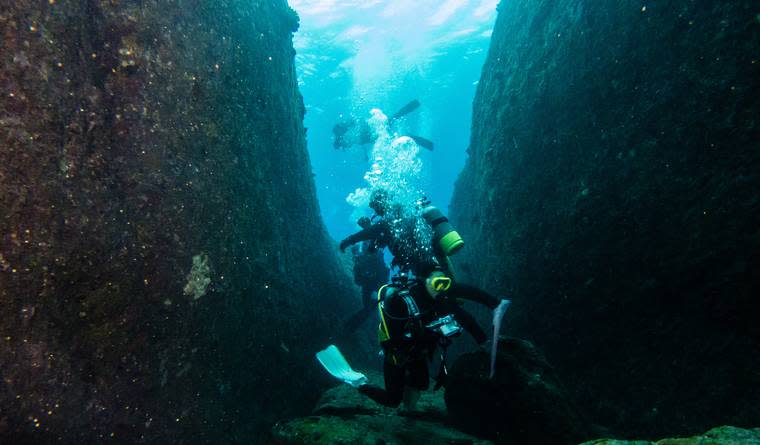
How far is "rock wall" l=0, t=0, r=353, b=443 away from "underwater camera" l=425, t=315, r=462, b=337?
2.02 meters

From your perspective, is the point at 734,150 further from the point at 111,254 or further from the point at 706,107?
the point at 111,254

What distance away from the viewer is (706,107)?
123 inches

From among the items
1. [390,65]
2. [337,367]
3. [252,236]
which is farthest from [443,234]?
[390,65]

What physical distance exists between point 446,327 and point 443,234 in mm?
1437

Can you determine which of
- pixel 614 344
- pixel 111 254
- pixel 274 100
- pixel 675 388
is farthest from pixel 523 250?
pixel 111 254

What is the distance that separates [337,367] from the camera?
17.7ft

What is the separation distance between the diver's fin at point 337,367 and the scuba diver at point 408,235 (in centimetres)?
167

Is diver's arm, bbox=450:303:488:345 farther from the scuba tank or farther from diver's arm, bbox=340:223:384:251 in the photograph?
diver's arm, bbox=340:223:384:251

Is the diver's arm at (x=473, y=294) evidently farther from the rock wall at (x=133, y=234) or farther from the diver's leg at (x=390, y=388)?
the rock wall at (x=133, y=234)

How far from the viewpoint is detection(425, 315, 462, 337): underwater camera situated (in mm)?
3725

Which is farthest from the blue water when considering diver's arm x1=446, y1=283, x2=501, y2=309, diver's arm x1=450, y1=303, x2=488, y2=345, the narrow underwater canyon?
diver's arm x1=446, y1=283, x2=501, y2=309

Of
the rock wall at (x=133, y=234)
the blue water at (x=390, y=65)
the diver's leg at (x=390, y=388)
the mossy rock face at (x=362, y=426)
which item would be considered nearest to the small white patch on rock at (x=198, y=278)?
the rock wall at (x=133, y=234)

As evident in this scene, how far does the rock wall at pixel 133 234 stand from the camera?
2.36 m

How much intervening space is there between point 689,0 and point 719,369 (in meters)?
3.34
